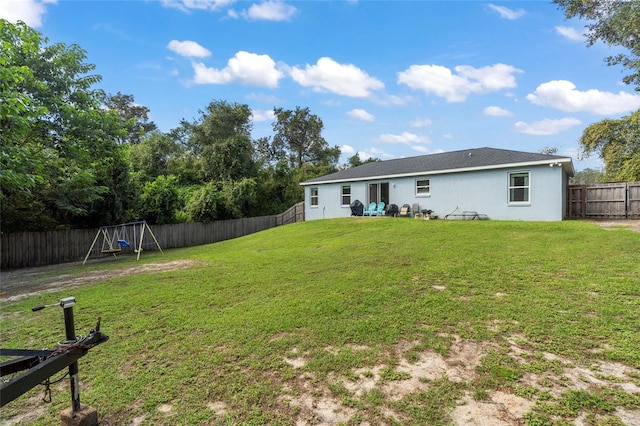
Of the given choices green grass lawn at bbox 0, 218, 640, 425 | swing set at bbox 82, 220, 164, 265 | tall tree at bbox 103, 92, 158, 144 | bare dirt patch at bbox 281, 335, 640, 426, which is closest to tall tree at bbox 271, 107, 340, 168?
tall tree at bbox 103, 92, 158, 144

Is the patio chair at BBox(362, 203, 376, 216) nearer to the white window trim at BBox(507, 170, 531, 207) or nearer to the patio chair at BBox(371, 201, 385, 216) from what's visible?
the patio chair at BBox(371, 201, 385, 216)

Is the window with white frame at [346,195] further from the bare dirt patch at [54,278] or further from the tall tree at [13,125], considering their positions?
the tall tree at [13,125]

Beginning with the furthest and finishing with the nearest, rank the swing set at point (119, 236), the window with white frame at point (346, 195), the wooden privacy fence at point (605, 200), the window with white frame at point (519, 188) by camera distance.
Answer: the window with white frame at point (346, 195), the window with white frame at point (519, 188), the wooden privacy fence at point (605, 200), the swing set at point (119, 236)

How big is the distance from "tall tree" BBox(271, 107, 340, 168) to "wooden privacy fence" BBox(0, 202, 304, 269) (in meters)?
17.4

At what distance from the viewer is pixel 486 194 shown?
13.7m

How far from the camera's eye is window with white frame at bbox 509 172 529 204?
12750 mm

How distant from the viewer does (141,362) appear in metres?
3.12

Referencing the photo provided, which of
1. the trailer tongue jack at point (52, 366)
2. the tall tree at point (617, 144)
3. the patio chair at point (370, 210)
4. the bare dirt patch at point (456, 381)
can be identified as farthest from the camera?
the patio chair at point (370, 210)

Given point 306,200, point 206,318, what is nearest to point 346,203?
point 306,200

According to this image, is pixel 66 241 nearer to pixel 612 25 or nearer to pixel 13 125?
pixel 13 125

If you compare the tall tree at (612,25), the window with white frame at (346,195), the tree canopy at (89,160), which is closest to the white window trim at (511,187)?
the tall tree at (612,25)

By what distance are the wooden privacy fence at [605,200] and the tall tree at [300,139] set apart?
71.2ft

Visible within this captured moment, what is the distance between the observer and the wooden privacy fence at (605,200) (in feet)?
40.9

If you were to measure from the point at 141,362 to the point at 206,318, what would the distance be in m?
1.13
